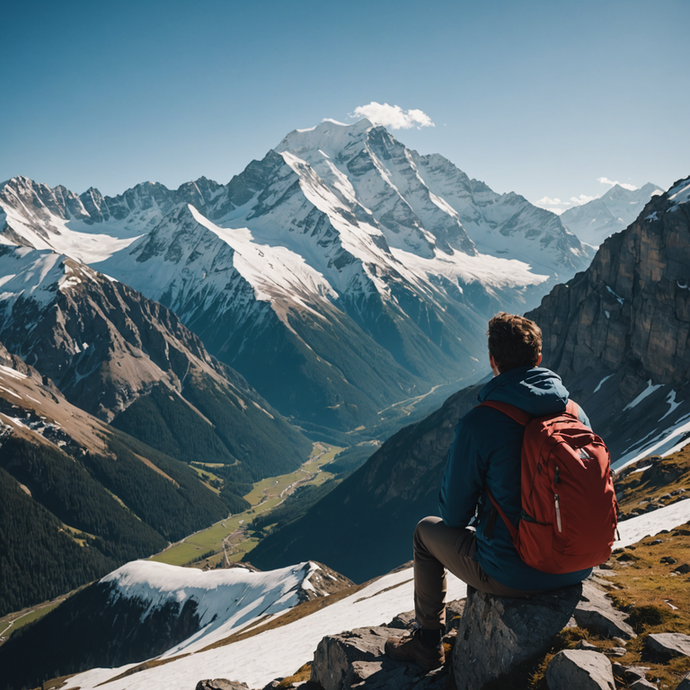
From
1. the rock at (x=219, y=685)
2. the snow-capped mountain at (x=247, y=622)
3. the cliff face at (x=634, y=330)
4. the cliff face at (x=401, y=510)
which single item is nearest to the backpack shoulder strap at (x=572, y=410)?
the rock at (x=219, y=685)

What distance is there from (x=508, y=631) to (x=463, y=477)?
360 centimetres

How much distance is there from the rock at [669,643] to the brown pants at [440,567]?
277 cm

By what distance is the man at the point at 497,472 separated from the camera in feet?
29.5

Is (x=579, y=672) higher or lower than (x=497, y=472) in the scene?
lower

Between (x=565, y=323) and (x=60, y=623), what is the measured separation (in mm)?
202267

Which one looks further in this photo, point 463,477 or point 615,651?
point 615,651

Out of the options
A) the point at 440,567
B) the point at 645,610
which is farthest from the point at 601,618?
the point at 440,567

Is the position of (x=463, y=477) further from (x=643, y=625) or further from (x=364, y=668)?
(x=364, y=668)

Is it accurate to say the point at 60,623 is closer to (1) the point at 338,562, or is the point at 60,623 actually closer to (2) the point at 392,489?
(1) the point at 338,562

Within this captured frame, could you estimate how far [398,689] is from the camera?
12195mm

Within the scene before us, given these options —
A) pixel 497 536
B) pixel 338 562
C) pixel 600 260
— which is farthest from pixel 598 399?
pixel 497 536

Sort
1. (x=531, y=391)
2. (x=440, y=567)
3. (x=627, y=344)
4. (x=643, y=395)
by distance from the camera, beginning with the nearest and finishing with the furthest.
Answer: (x=531, y=391) → (x=440, y=567) → (x=643, y=395) → (x=627, y=344)

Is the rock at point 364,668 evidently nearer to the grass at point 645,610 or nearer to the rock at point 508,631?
the rock at point 508,631

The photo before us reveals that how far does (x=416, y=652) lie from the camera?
41.5ft
